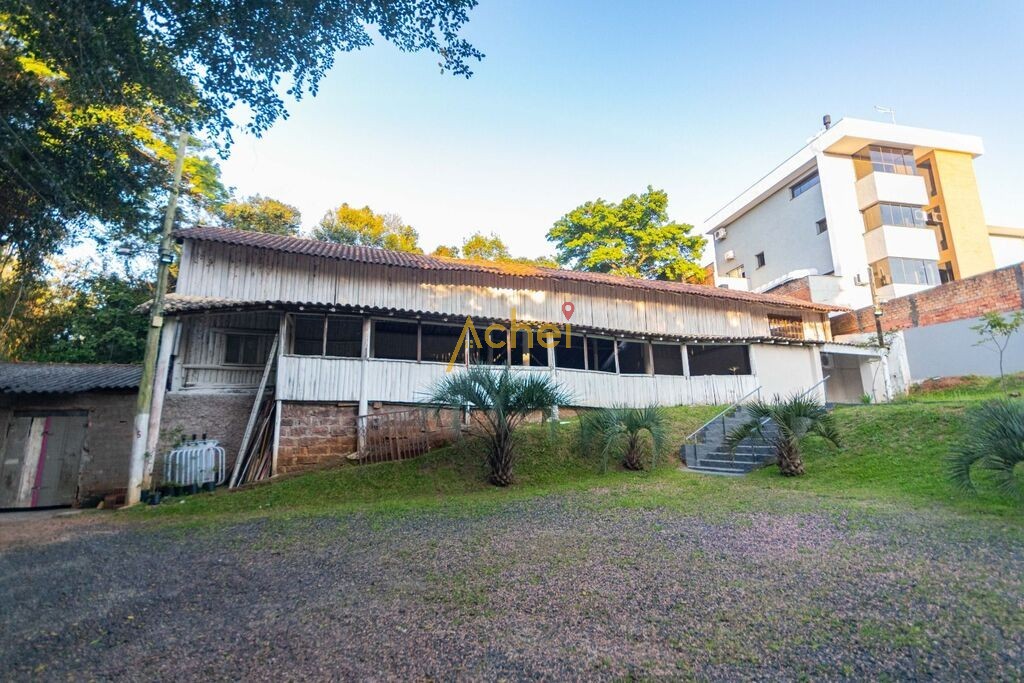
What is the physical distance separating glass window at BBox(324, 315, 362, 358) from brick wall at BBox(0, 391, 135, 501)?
17.0 ft

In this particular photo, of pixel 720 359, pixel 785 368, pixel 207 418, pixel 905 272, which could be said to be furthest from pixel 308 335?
pixel 905 272

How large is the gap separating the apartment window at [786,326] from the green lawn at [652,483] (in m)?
8.85

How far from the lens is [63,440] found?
40.9 feet

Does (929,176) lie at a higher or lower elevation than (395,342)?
higher

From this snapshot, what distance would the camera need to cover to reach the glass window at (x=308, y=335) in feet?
49.0

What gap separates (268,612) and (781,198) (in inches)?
1348

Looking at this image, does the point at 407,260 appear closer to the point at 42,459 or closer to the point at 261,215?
the point at 42,459

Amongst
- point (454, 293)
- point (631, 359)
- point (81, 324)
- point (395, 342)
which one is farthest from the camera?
point (631, 359)

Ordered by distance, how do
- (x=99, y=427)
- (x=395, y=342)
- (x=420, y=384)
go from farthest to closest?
(x=395, y=342)
(x=420, y=384)
(x=99, y=427)

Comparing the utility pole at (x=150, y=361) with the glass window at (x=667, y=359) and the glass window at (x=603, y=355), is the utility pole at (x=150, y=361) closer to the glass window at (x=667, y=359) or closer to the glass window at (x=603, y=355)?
the glass window at (x=603, y=355)

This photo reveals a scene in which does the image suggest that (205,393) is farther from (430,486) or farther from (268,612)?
(268,612)

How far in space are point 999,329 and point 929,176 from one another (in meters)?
17.6

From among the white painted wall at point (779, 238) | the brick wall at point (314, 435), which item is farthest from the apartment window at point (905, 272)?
the brick wall at point (314, 435)

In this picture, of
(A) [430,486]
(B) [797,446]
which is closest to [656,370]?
(B) [797,446]
